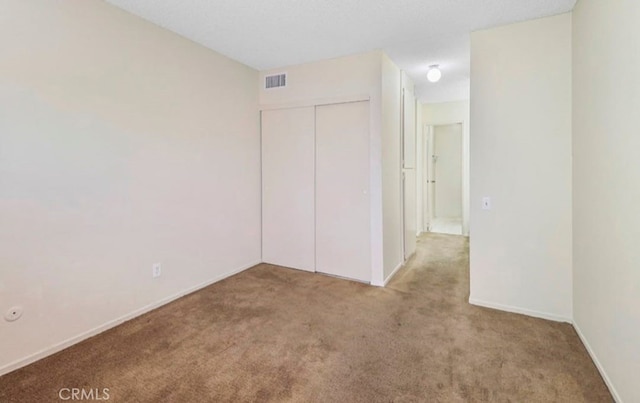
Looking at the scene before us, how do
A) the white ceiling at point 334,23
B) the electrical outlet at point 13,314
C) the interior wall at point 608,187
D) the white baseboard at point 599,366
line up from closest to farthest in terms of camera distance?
the interior wall at point 608,187
the white baseboard at point 599,366
the electrical outlet at point 13,314
the white ceiling at point 334,23

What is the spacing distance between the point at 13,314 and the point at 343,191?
2846 millimetres

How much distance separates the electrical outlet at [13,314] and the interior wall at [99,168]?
0.08 feet

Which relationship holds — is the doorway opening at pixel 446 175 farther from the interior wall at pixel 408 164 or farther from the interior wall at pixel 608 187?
the interior wall at pixel 608 187

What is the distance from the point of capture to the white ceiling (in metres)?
2.42

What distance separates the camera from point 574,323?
8.18 feet

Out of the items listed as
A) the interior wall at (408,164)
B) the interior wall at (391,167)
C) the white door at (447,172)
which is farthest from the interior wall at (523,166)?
the white door at (447,172)

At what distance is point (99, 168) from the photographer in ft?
7.91

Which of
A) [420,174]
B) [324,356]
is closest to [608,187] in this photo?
[324,356]

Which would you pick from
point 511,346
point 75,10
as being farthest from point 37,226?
point 511,346

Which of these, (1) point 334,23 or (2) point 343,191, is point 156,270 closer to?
(2) point 343,191

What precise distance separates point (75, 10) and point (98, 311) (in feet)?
7.17

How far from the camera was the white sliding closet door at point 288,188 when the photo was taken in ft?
12.6

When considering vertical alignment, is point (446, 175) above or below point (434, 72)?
below

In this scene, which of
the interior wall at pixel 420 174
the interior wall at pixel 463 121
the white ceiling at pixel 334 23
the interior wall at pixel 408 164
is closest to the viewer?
the white ceiling at pixel 334 23
